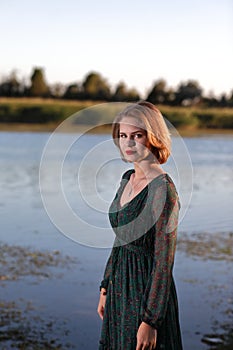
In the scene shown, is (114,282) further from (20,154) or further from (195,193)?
(20,154)

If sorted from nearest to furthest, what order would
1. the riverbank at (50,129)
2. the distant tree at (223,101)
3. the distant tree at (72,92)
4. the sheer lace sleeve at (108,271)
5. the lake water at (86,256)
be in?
the sheer lace sleeve at (108,271) → the lake water at (86,256) → the riverbank at (50,129) → the distant tree at (223,101) → the distant tree at (72,92)

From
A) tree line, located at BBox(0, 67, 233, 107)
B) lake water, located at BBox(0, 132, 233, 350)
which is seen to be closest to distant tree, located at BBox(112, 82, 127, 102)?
tree line, located at BBox(0, 67, 233, 107)

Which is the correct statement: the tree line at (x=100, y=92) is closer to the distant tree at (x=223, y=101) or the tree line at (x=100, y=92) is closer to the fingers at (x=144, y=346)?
the distant tree at (x=223, y=101)

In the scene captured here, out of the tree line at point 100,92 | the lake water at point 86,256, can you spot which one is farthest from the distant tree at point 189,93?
the lake water at point 86,256

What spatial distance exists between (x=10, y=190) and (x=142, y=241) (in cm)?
875

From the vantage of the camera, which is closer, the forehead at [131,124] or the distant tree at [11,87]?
the forehead at [131,124]

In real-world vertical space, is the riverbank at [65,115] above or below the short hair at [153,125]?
below

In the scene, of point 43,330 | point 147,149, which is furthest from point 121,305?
point 43,330

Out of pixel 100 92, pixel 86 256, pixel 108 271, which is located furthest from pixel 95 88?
pixel 108 271

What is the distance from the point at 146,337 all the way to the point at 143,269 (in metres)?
0.20

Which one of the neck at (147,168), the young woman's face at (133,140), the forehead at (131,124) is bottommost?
the neck at (147,168)

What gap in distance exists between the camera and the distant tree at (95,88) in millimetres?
44156

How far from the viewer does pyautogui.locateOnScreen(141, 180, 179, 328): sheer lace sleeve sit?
1.79 meters

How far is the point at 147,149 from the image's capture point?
1.88m
